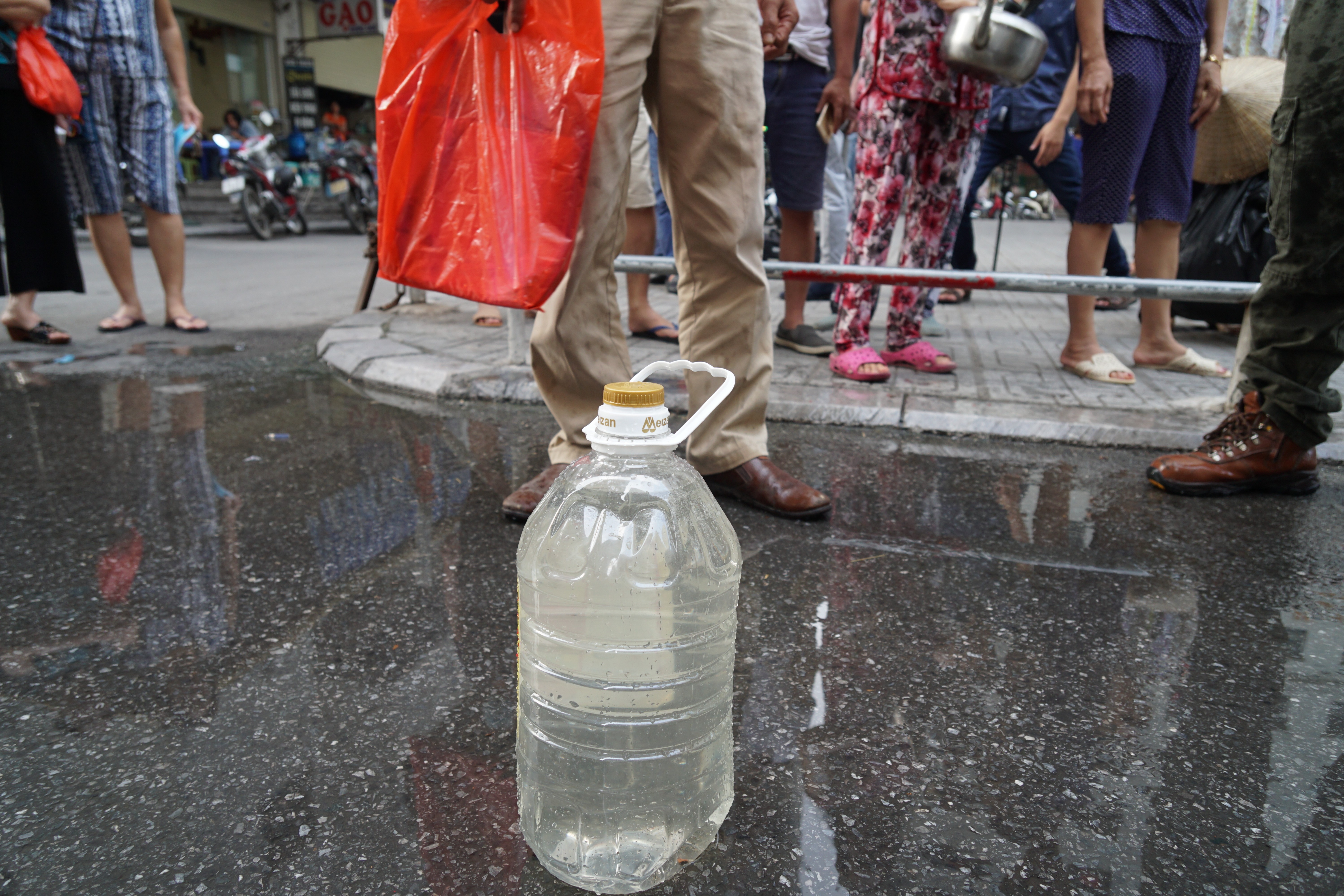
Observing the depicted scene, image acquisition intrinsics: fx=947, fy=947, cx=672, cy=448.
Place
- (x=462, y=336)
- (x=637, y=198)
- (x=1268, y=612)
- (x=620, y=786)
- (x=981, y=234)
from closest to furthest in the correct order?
(x=620, y=786) → (x=1268, y=612) → (x=637, y=198) → (x=462, y=336) → (x=981, y=234)

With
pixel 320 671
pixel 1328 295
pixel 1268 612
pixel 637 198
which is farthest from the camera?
pixel 637 198

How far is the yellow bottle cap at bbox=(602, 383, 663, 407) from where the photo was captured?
1.19 m

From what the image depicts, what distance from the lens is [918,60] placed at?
3.97 meters

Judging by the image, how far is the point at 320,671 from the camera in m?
1.83

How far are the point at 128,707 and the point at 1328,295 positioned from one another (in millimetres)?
3140

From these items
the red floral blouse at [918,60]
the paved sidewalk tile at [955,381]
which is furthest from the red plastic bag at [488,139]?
the red floral blouse at [918,60]

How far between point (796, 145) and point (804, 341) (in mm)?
979

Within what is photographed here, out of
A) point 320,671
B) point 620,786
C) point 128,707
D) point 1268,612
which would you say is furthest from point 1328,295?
point 128,707

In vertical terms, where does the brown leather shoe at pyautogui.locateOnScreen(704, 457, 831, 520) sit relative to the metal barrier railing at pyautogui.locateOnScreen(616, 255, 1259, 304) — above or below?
below

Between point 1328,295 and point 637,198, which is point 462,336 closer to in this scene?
point 637,198

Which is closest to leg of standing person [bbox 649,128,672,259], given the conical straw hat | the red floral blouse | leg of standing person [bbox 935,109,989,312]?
leg of standing person [bbox 935,109,989,312]

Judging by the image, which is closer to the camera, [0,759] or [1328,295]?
[0,759]

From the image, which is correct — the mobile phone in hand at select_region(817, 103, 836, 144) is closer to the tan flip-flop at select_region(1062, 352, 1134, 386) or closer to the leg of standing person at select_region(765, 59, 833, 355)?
the leg of standing person at select_region(765, 59, 833, 355)

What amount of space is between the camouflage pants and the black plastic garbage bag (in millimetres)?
2238
